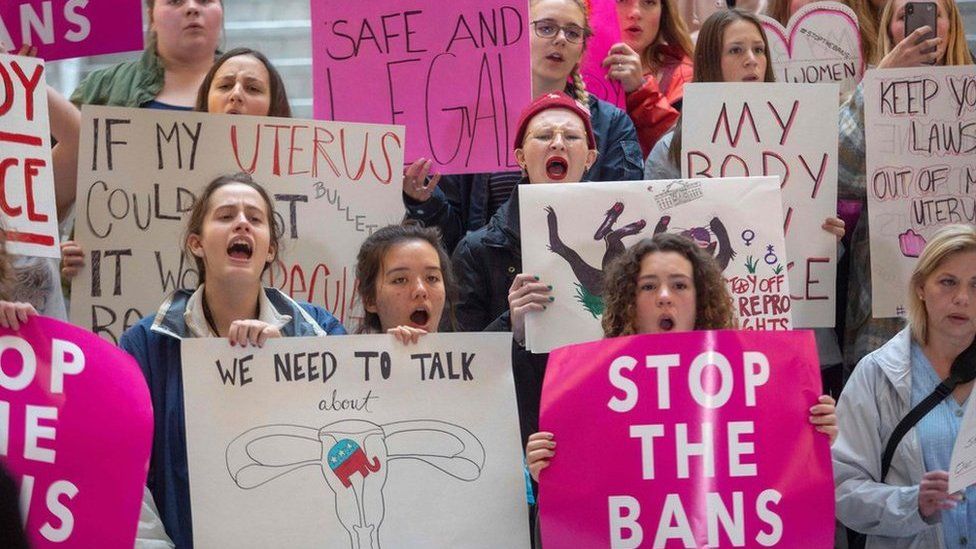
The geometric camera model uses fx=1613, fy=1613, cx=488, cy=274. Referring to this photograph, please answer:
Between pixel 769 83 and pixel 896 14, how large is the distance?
802 millimetres

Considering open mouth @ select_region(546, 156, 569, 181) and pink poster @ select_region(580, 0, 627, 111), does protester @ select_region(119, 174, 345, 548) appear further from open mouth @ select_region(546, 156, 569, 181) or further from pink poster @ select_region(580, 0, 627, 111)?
pink poster @ select_region(580, 0, 627, 111)

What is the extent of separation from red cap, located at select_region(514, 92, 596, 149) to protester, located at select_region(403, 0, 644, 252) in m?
0.23

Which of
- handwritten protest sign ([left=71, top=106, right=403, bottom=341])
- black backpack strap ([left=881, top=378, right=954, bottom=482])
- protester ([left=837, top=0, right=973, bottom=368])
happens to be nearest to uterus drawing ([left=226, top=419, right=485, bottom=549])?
handwritten protest sign ([left=71, top=106, right=403, bottom=341])

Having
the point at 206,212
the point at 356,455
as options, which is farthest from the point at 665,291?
the point at 206,212

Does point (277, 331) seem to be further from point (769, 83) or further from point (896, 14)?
point (896, 14)

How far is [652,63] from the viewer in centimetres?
682

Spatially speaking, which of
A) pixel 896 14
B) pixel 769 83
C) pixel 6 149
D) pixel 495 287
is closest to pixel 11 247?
pixel 6 149

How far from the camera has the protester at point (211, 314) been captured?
14.5 feet

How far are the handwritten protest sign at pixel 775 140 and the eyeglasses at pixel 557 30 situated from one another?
0.62m

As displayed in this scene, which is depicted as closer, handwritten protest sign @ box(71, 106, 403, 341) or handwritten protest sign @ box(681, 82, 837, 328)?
handwritten protest sign @ box(71, 106, 403, 341)

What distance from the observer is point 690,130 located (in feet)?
18.7

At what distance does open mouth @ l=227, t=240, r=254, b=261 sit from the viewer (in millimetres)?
4703

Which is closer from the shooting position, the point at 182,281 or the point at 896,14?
the point at 182,281

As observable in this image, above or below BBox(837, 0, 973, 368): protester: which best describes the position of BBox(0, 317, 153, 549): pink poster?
below
